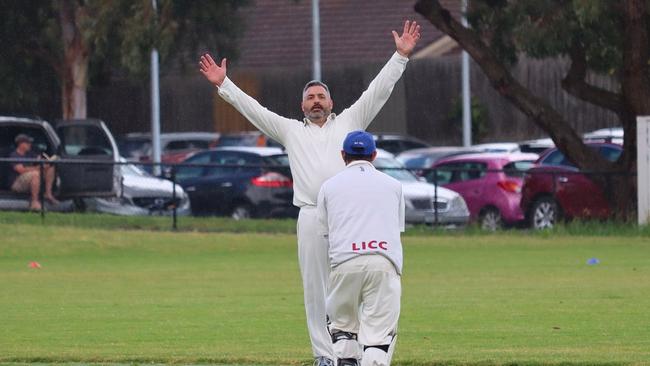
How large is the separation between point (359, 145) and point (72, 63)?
36124mm

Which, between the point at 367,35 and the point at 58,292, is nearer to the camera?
the point at 58,292

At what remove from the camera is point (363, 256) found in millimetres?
10125

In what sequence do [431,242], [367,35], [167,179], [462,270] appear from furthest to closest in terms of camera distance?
[367,35], [167,179], [431,242], [462,270]

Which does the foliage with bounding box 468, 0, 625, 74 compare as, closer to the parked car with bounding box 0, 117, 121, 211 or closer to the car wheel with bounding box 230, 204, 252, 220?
the car wheel with bounding box 230, 204, 252, 220

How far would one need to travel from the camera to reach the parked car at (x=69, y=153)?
28.9 meters

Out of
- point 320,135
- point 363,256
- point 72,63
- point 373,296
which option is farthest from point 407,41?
point 72,63

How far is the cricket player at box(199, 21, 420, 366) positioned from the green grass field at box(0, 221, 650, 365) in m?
1.46

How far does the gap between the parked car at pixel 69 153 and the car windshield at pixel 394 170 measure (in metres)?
5.05

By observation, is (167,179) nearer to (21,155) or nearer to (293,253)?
(21,155)

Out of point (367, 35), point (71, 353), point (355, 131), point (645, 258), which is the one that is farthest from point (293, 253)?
point (367, 35)

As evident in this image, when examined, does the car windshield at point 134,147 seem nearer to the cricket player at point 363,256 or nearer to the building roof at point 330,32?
the building roof at point 330,32

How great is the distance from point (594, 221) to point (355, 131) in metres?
18.8

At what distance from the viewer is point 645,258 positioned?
23766 millimetres

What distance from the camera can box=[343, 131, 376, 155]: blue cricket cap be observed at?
10.4 metres
